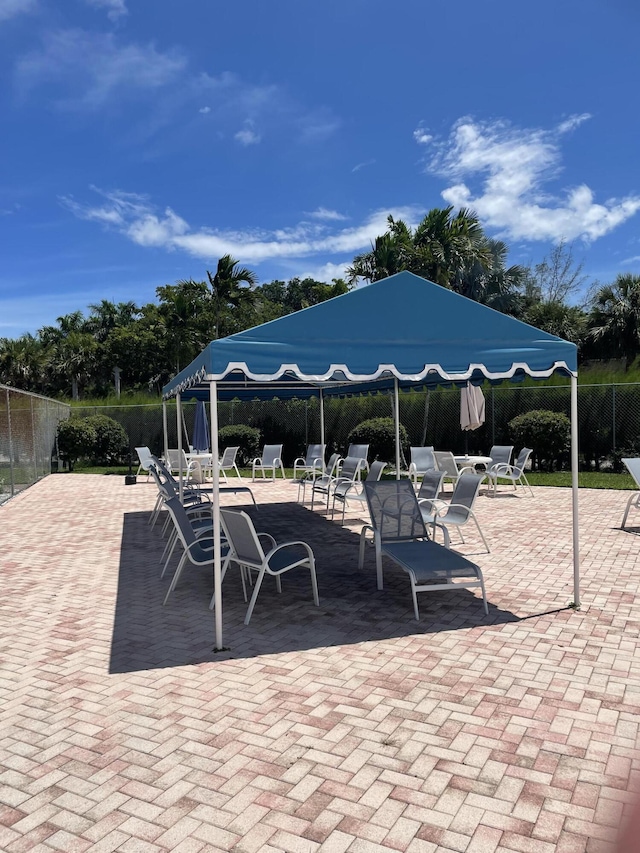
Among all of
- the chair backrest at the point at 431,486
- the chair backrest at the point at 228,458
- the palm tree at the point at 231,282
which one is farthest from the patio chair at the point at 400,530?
the palm tree at the point at 231,282

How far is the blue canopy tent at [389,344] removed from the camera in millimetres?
4645

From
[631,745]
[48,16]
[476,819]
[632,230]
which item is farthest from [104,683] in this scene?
[632,230]

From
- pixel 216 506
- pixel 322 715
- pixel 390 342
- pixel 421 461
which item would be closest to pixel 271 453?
pixel 421 461

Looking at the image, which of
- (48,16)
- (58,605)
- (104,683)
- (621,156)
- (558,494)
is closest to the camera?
(104,683)

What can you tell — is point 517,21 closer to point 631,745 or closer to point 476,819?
point 631,745

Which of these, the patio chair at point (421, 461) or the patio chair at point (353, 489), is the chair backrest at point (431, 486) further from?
the patio chair at point (421, 461)

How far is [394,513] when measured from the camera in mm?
6137

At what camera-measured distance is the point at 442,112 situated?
19719 mm

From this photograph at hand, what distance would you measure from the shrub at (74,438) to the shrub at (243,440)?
15.5 ft

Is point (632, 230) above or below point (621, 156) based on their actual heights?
above

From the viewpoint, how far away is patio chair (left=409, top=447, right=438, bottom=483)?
12.8m

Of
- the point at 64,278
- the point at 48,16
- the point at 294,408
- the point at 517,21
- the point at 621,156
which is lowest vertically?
the point at 294,408

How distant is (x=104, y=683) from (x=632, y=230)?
46049 mm

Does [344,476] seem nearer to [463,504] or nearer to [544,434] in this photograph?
[463,504]
